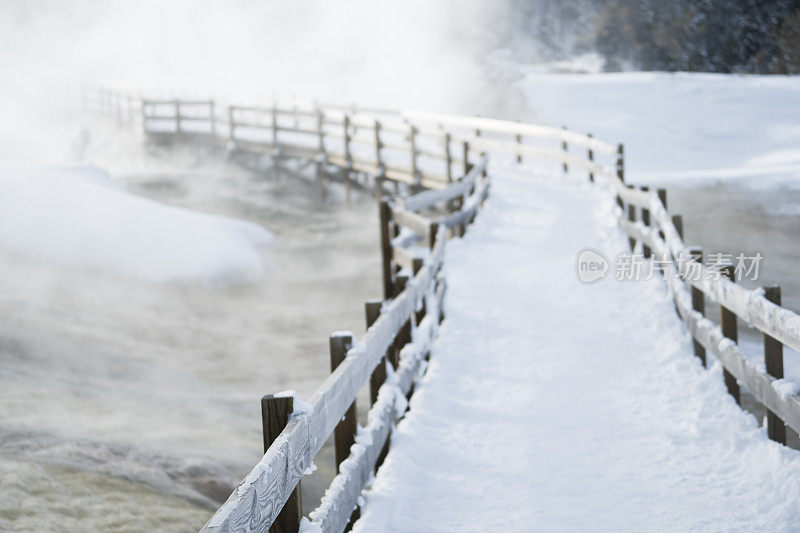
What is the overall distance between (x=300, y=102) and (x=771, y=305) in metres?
28.5

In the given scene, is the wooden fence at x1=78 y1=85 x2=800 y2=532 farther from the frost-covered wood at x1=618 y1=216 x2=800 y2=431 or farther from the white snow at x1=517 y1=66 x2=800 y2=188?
the white snow at x1=517 y1=66 x2=800 y2=188

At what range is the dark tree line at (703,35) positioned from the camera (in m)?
42.7

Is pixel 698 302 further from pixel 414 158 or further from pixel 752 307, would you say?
pixel 414 158

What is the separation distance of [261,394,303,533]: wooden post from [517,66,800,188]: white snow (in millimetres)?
19020

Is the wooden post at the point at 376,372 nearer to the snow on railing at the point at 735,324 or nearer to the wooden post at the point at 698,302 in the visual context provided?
the snow on railing at the point at 735,324

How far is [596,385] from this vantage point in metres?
6.22

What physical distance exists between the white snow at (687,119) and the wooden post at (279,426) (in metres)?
19.0

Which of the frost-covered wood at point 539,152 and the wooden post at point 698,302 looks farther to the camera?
the frost-covered wood at point 539,152

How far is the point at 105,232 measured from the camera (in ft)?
44.9

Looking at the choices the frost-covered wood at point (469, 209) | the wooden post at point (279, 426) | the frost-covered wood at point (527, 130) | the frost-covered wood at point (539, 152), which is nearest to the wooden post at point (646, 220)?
the frost-covered wood at point (469, 209)

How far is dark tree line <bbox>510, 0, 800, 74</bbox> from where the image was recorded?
1682 inches

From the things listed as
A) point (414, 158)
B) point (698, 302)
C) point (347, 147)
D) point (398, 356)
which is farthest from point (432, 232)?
point (347, 147)

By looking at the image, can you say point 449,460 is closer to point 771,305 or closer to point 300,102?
point 771,305

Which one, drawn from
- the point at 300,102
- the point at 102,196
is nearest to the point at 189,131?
the point at 300,102
